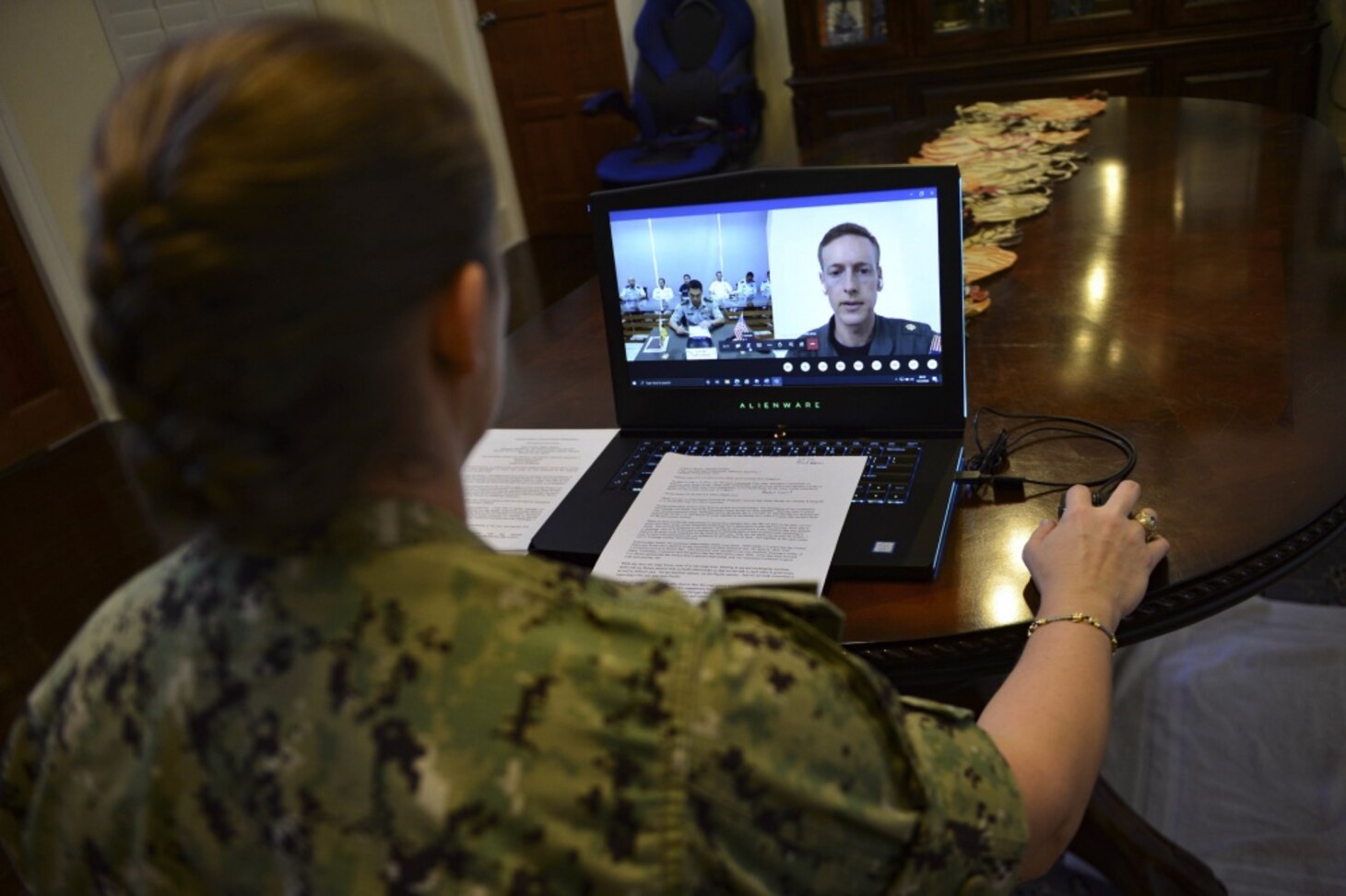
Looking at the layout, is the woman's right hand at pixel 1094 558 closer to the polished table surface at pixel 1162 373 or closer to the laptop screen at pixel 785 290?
the polished table surface at pixel 1162 373

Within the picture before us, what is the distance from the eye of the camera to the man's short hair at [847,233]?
40.5 inches

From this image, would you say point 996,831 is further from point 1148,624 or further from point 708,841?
point 1148,624

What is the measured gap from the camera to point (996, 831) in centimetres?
58

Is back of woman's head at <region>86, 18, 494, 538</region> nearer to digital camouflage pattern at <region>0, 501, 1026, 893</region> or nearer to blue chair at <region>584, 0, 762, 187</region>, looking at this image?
digital camouflage pattern at <region>0, 501, 1026, 893</region>

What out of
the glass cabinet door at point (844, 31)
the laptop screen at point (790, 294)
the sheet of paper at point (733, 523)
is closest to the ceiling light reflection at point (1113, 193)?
the laptop screen at point (790, 294)

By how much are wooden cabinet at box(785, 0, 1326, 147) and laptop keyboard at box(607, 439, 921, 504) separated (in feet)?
10.4

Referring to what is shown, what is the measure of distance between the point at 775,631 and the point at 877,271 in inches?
23.1

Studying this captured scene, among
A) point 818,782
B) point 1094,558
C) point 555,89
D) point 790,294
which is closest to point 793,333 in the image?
point 790,294

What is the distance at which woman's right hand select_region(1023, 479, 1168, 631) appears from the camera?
0.81 meters

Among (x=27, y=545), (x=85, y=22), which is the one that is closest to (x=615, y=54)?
(x=85, y=22)

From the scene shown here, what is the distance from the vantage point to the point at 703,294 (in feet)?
3.62

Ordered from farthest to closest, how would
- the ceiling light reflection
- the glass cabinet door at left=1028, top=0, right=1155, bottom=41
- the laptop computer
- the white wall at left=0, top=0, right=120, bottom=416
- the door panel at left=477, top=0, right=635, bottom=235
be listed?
the door panel at left=477, top=0, right=635, bottom=235 < the glass cabinet door at left=1028, top=0, right=1155, bottom=41 < the white wall at left=0, top=0, right=120, bottom=416 < the ceiling light reflection < the laptop computer

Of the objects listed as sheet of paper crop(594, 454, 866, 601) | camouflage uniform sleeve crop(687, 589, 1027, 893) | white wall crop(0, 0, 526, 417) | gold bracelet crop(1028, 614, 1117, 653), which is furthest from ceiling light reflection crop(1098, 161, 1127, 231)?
white wall crop(0, 0, 526, 417)

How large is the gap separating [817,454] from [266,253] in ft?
2.38
